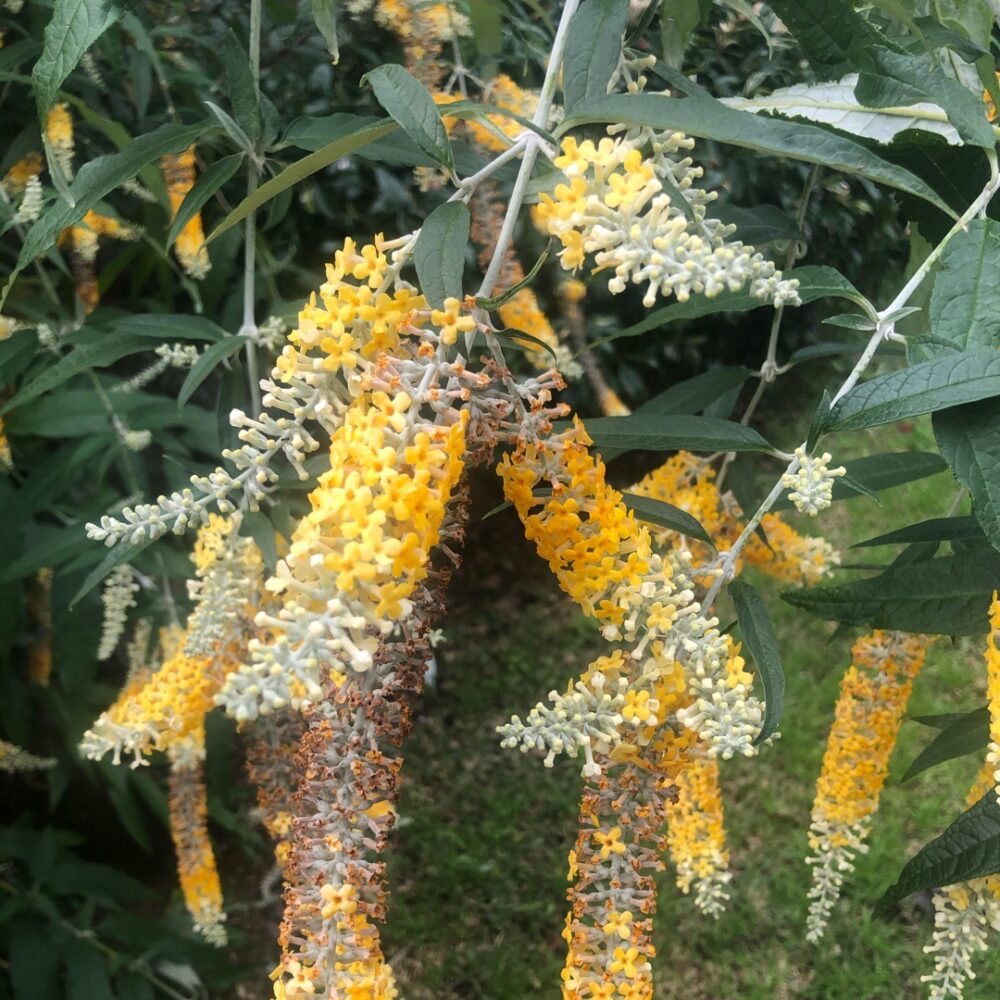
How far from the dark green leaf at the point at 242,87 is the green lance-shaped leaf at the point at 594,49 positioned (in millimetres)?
422

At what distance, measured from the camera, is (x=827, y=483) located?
2.52 ft

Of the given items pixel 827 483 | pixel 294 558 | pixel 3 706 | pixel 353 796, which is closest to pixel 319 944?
pixel 353 796

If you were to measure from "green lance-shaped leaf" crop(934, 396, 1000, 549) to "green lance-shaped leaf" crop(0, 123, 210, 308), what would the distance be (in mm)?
764

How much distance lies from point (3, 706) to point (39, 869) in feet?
1.16

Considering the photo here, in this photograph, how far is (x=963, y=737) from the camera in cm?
112

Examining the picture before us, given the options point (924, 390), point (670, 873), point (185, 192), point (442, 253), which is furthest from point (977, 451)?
point (670, 873)

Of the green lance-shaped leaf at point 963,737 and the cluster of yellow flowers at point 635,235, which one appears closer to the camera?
the cluster of yellow flowers at point 635,235

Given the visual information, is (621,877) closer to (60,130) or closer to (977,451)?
(977,451)

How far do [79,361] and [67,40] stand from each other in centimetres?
48

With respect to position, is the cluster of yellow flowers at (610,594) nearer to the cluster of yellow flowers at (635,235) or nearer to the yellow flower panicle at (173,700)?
the cluster of yellow flowers at (635,235)

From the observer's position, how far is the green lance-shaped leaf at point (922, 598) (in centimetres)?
94

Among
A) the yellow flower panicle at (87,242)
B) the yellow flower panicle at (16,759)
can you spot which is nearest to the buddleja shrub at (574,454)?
the yellow flower panicle at (87,242)

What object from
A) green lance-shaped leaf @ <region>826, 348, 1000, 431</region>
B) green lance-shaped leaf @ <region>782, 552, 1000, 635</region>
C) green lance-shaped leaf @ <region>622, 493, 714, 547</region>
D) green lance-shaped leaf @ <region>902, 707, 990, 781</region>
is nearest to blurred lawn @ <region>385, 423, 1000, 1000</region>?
green lance-shaped leaf @ <region>902, 707, 990, 781</region>

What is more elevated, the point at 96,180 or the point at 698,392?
the point at 96,180
